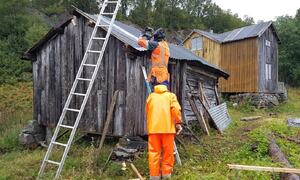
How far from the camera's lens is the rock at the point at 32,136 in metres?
11.4

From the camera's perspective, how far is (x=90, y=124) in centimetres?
1062

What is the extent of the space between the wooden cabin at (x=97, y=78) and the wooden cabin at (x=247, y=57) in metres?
14.3

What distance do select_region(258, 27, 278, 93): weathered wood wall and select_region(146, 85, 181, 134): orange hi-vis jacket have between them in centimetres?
2049

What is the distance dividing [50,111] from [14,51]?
22.6 m

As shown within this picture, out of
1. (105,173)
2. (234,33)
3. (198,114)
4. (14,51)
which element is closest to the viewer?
(105,173)

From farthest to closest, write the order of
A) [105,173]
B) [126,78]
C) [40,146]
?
[40,146] → [126,78] → [105,173]

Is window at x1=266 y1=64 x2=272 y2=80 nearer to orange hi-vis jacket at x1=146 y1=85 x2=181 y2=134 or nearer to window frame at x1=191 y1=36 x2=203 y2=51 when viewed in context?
window frame at x1=191 y1=36 x2=203 y2=51

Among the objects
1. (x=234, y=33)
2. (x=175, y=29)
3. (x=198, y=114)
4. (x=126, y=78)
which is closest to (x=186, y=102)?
(x=198, y=114)

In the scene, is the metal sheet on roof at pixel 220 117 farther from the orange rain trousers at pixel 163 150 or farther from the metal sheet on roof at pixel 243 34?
the metal sheet on roof at pixel 243 34

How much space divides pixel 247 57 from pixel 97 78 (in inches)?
731

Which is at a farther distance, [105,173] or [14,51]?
[14,51]

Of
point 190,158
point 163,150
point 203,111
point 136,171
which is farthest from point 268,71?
point 163,150

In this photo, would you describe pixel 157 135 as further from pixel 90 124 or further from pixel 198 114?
pixel 198 114

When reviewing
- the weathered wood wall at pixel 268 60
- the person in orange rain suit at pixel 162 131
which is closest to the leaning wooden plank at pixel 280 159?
the person in orange rain suit at pixel 162 131
